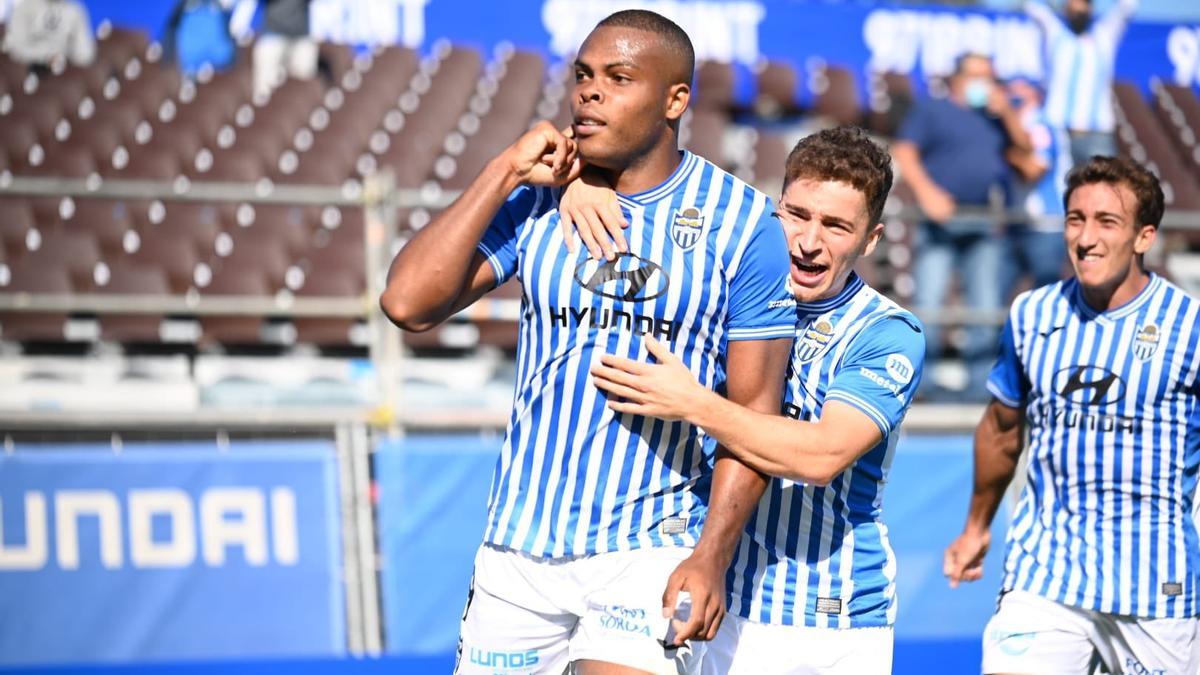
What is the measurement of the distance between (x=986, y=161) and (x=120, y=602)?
233 inches

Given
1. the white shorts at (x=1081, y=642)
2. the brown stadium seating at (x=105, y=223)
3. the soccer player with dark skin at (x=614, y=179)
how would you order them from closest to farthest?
the soccer player with dark skin at (x=614, y=179)
the white shorts at (x=1081, y=642)
the brown stadium seating at (x=105, y=223)

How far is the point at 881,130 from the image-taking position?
14.3m

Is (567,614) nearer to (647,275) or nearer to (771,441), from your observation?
(771,441)

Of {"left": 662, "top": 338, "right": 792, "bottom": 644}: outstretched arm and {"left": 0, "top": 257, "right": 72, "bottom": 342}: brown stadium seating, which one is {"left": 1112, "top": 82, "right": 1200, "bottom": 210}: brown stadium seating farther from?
{"left": 662, "top": 338, "right": 792, "bottom": 644}: outstretched arm

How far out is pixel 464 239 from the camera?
3.03 m

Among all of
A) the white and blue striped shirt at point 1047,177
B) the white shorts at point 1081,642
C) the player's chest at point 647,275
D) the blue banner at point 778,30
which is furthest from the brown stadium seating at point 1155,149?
the player's chest at point 647,275

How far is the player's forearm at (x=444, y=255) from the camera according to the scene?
302cm

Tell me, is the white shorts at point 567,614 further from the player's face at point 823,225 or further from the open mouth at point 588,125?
the open mouth at point 588,125

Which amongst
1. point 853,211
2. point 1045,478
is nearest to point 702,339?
point 853,211

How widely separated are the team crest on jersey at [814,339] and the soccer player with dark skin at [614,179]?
0.34 metres

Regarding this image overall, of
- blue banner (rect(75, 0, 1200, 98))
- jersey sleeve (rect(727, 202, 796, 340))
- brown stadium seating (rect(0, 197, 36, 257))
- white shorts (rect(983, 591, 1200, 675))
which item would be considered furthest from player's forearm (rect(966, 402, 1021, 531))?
blue banner (rect(75, 0, 1200, 98))

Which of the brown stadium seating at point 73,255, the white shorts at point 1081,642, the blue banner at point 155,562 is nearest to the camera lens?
the white shorts at point 1081,642

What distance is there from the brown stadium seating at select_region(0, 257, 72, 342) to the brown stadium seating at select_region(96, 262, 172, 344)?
0.26 metres

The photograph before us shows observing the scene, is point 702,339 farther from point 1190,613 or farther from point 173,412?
point 173,412
